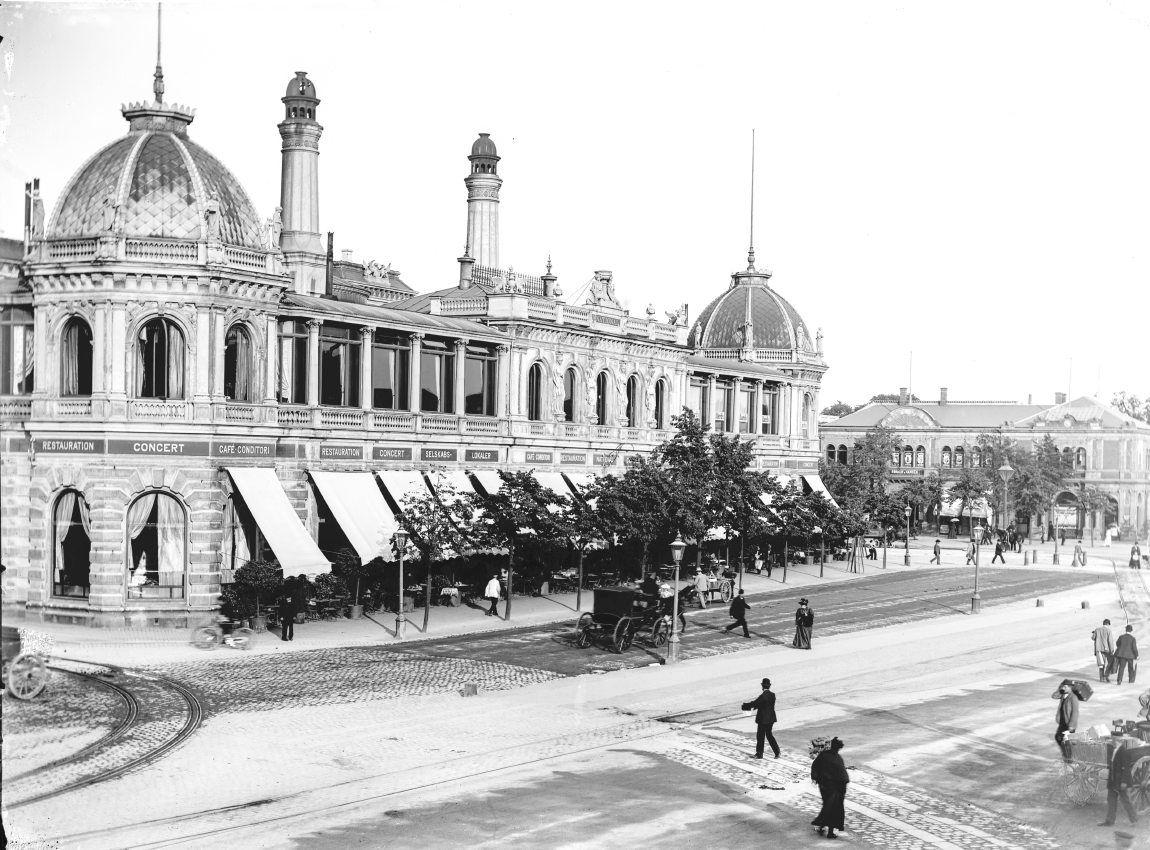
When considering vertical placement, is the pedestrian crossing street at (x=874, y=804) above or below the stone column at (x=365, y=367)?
below

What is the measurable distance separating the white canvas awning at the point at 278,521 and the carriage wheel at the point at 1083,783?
75.2ft

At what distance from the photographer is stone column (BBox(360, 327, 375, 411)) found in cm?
4506

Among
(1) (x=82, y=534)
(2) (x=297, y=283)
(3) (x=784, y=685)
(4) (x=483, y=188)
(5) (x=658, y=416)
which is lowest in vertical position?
(3) (x=784, y=685)

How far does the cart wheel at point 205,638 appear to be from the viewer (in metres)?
33.8

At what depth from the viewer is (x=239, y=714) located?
84.5 feet

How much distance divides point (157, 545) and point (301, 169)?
32403mm

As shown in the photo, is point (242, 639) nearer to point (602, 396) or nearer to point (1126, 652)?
point (1126, 652)

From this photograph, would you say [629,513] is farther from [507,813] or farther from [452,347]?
[507,813]

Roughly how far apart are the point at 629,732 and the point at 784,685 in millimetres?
6913

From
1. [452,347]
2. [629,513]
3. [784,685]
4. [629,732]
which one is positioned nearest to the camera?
[629,732]

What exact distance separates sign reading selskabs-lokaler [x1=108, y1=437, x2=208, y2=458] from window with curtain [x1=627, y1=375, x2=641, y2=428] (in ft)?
83.0

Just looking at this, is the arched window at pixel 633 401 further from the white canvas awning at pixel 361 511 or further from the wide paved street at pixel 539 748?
the wide paved street at pixel 539 748

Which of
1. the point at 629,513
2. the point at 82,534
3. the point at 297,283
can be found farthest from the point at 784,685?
the point at 297,283

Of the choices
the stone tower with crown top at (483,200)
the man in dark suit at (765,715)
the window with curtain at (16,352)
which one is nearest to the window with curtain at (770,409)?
the stone tower with crown top at (483,200)
